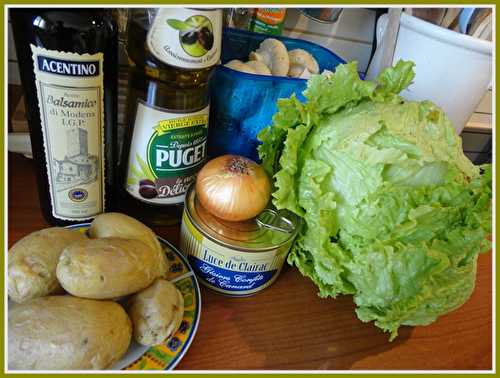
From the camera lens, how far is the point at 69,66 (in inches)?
18.7

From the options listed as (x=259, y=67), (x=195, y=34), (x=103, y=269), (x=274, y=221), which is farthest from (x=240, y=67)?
(x=103, y=269)

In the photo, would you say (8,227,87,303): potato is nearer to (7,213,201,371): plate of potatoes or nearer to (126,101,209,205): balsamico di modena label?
(7,213,201,371): plate of potatoes

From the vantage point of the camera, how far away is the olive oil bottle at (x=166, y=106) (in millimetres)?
510

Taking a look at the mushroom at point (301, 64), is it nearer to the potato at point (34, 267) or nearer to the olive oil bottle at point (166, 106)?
the olive oil bottle at point (166, 106)

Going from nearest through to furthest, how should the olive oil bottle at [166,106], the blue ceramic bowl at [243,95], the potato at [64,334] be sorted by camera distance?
the potato at [64,334] → the olive oil bottle at [166,106] → the blue ceramic bowl at [243,95]

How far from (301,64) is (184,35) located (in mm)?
250

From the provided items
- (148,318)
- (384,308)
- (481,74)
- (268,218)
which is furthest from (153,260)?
(481,74)

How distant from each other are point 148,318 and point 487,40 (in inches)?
26.2

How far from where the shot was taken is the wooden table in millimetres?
541

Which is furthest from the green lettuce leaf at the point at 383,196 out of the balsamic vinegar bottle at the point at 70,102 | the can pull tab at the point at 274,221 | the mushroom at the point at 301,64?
the balsamic vinegar bottle at the point at 70,102

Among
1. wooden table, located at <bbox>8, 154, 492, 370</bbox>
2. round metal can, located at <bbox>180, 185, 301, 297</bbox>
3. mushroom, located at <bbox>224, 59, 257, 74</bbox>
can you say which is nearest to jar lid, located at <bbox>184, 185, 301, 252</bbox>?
round metal can, located at <bbox>180, 185, 301, 297</bbox>

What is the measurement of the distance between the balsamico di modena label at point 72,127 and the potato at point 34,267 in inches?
4.1

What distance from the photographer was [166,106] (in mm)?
575

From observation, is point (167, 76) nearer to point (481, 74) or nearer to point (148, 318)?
point (148, 318)
